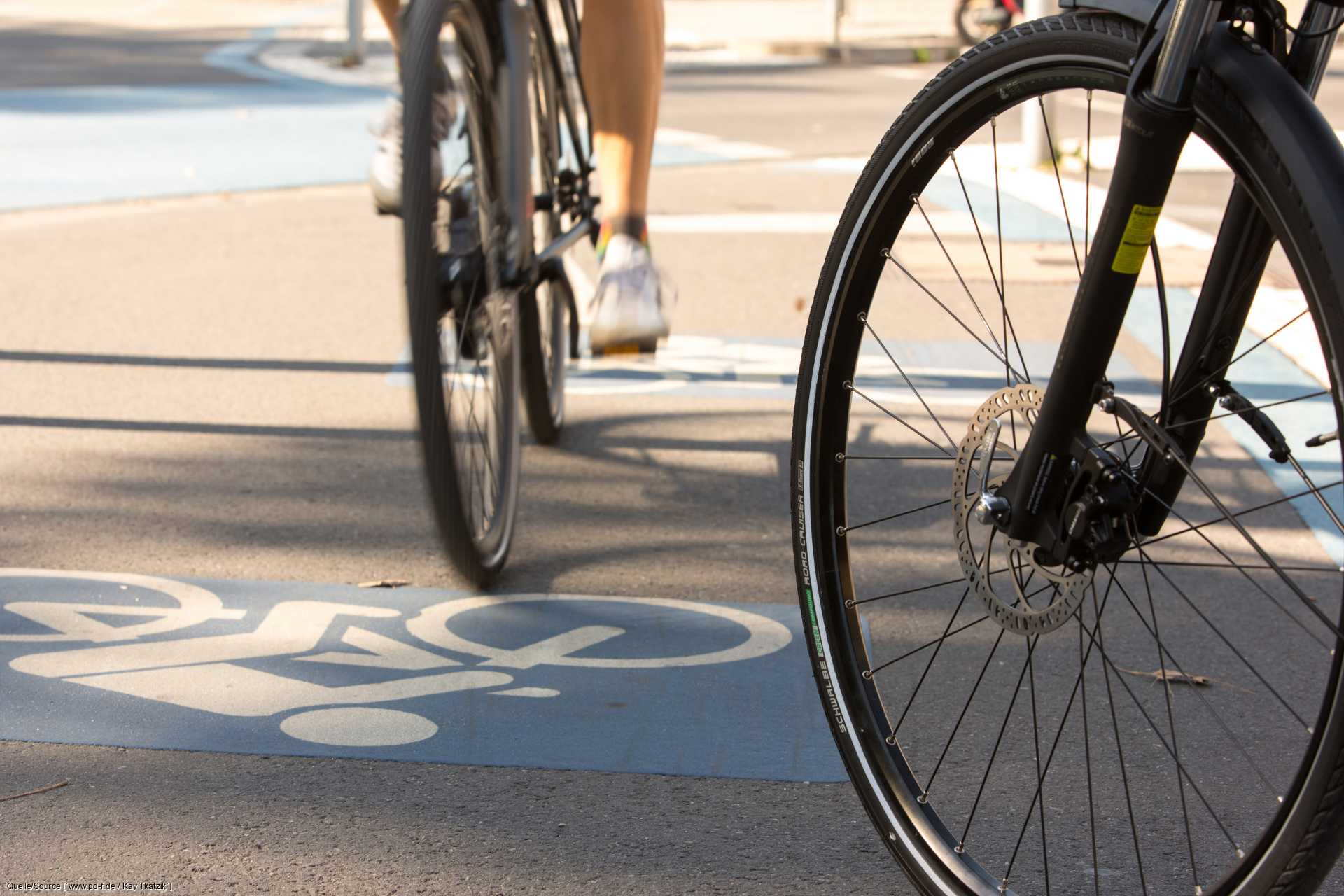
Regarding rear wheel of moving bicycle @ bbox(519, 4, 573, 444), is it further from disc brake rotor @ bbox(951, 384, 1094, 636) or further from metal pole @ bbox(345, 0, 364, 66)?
metal pole @ bbox(345, 0, 364, 66)

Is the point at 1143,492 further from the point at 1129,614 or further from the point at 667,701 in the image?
the point at 1129,614

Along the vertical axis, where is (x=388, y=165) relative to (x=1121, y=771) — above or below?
above

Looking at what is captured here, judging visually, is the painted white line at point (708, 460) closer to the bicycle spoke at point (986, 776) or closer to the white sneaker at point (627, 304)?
the white sneaker at point (627, 304)

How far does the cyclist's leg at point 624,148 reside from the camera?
2723 millimetres

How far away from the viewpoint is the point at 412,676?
2324 mm

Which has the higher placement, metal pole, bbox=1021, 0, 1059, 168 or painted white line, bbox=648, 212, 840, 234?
metal pole, bbox=1021, 0, 1059, 168

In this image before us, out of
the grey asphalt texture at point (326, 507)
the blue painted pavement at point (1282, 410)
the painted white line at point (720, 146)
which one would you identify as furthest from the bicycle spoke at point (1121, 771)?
the painted white line at point (720, 146)

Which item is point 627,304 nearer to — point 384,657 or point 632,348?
point 632,348

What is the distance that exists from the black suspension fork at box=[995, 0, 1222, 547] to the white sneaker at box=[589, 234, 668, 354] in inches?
48.9

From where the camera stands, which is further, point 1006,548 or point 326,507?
point 326,507

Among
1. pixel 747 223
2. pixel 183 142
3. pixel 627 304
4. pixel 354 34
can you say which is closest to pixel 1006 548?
pixel 627 304

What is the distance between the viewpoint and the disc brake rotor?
1.56 m

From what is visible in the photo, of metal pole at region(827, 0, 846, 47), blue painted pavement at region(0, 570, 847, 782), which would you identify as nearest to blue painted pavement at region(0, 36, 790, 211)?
blue painted pavement at region(0, 570, 847, 782)

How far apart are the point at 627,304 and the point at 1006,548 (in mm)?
1226
